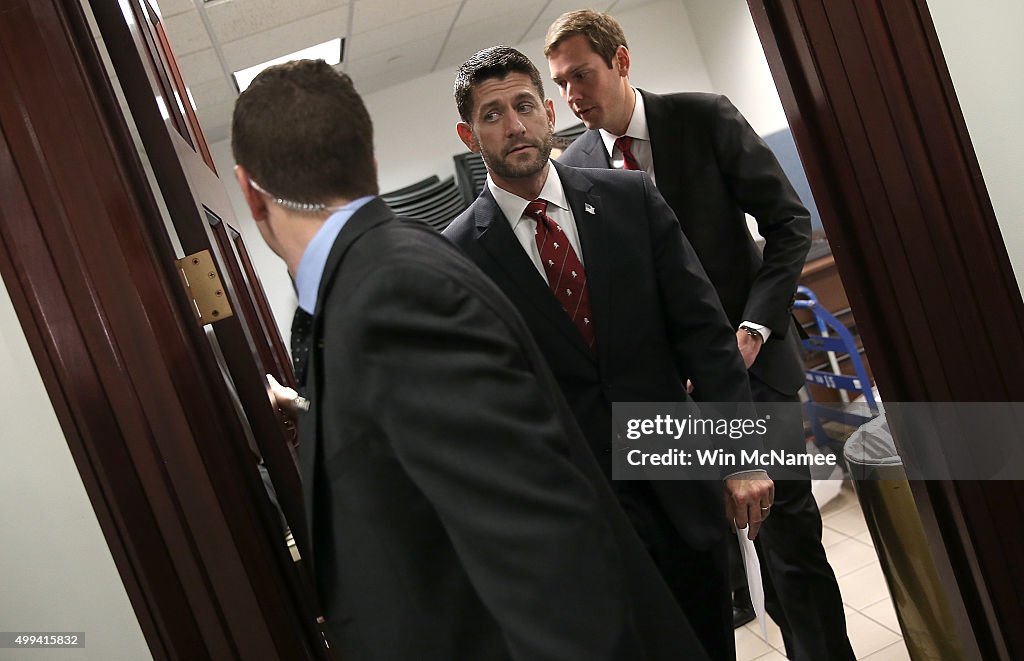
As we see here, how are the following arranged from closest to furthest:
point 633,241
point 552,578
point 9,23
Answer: point 552,578, point 9,23, point 633,241

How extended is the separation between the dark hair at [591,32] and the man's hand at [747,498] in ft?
3.55

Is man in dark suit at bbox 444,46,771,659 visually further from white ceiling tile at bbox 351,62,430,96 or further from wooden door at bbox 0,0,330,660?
white ceiling tile at bbox 351,62,430,96

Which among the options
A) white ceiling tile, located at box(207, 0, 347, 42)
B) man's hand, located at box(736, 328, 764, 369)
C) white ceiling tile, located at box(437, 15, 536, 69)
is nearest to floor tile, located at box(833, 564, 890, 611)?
man's hand, located at box(736, 328, 764, 369)

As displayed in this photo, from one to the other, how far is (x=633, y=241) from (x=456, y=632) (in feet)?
3.11

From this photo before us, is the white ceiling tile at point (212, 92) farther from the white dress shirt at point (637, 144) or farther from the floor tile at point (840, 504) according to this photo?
the floor tile at point (840, 504)

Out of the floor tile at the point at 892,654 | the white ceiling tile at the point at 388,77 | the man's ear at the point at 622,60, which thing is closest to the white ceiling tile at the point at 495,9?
the white ceiling tile at the point at 388,77

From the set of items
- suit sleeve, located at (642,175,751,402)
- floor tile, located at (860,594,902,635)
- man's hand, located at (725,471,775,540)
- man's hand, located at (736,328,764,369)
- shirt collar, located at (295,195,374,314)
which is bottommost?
floor tile, located at (860,594,902,635)

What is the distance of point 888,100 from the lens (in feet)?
4.58

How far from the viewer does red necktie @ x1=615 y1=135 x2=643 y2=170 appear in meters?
2.27

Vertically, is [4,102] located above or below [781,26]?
above

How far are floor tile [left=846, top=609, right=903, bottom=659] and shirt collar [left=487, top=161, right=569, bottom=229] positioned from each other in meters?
1.82

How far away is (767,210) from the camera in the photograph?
221 centimetres

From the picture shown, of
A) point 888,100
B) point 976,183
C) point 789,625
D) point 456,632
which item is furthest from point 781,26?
point 789,625

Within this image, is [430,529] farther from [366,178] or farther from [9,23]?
[9,23]
